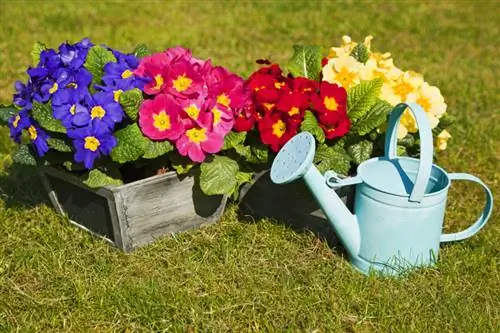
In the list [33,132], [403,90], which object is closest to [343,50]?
[403,90]

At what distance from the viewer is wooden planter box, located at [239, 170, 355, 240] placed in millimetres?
2463

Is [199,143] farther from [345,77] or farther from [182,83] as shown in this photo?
[345,77]

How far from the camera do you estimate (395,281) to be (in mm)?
2273

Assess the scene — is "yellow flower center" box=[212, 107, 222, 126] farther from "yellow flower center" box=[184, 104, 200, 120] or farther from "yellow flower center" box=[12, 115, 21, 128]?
"yellow flower center" box=[12, 115, 21, 128]

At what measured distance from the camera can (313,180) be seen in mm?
2213

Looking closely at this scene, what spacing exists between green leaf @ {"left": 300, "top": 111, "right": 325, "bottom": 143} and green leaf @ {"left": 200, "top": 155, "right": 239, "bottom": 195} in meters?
0.28

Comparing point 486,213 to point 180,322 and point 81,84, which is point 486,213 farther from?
point 81,84

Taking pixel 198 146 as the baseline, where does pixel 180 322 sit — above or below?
below

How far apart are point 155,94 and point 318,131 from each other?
540 mm

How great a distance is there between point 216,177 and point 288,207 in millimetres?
300

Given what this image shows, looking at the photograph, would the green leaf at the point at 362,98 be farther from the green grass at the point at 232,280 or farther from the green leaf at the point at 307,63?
the green grass at the point at 232,280

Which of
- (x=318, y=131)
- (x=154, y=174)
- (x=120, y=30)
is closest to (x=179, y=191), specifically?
(x=154, y=174)

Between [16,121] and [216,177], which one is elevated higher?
[16,121]

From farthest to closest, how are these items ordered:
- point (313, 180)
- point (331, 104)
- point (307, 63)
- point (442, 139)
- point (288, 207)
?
point (442, 139) < point (307, 63) < point (288, 207) < point (331, 104) < point (313, 180)
